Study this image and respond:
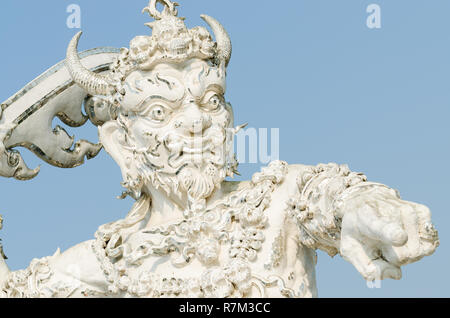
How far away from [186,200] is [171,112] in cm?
42

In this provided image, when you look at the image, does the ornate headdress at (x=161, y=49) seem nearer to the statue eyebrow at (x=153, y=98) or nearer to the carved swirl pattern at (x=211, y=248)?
the statue eyebrow at (x=153, y=98)

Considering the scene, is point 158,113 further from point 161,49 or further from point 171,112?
point 161,49

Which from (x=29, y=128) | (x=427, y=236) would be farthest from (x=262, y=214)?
(x=29, y=128)

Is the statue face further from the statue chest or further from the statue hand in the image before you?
the statue hand

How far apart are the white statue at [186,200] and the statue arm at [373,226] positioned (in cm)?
1

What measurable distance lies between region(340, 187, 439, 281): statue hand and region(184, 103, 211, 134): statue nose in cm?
94

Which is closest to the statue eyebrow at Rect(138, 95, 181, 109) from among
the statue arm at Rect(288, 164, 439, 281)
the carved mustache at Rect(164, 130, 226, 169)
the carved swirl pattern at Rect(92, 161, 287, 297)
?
the carved mustache at Rect(164, 130, 226, 169)

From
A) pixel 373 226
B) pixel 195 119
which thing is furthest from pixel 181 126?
pixel 373 226

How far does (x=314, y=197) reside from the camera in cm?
462

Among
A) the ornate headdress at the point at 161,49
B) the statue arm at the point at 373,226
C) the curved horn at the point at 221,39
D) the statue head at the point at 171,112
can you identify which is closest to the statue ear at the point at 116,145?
the statue head at the point at 171,112

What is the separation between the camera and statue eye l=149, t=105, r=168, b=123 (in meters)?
5.00

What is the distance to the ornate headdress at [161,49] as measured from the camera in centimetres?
505
